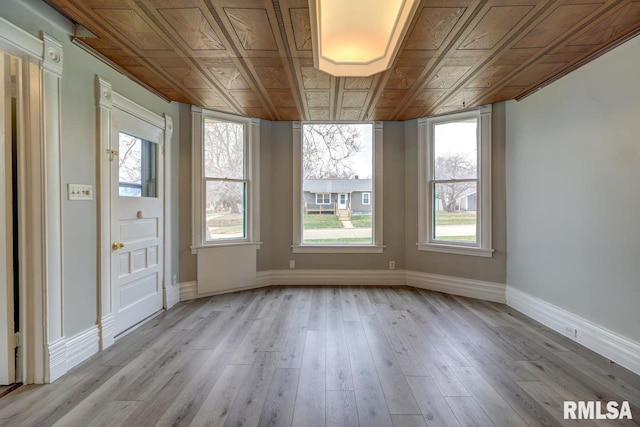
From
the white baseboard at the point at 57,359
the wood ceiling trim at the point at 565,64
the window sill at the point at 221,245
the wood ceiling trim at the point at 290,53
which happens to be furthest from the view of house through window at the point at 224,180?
the wood ceiling trim at the point at 565,64

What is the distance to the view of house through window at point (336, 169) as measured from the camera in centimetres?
445

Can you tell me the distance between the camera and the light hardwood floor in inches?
66.6

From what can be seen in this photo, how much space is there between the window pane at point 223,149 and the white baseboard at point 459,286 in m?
2.94

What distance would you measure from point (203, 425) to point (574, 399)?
2233 millimetres

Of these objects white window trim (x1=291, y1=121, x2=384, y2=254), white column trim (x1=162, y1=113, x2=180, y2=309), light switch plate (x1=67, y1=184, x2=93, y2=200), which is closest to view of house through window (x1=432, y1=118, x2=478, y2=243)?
white window trim (x1=291, y1=121, x2=384, y2=254)

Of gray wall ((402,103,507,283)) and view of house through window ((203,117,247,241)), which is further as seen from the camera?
view of house through window ((203,117,247,241))

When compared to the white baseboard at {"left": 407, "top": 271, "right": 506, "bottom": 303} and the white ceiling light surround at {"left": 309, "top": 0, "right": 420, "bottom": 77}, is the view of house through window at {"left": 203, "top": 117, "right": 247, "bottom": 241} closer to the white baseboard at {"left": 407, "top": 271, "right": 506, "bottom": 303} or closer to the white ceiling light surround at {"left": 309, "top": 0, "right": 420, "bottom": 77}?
the white ceiling light surround at {"left": 309, "top": 0, "right": 420, "bottom": 77}

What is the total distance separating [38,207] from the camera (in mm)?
1967

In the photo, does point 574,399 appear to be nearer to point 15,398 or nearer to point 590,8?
point 590,8

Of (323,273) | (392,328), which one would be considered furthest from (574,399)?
(323,273)

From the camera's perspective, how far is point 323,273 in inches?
175

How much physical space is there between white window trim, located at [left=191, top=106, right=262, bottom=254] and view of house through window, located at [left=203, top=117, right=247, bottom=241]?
69 millimetres

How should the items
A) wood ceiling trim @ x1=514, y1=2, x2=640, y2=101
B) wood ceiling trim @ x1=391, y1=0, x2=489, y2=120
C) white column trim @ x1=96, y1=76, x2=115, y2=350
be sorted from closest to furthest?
wood ceiling trim @ x1=391, y1=0, x2=489, y2=120
wood ceiling trim @ x1=514, y1=2, x2=640, y2=101
white column trim @ x1=96, y1=76, x2=115, y2=350

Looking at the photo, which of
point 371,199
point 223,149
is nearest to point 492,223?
point 371,199
